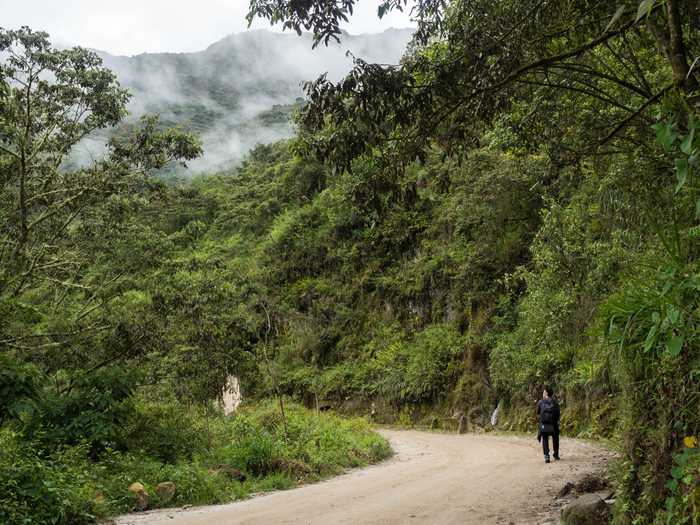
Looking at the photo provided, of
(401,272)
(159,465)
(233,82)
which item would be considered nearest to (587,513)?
(159,465)

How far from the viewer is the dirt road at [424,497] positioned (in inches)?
276

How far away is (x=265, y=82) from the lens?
4970 inches

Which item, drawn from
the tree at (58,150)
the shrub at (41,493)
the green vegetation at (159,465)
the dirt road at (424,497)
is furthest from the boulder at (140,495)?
the tree at (58,150)

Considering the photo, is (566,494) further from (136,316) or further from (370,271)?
(370,271)

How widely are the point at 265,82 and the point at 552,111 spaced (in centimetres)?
12508

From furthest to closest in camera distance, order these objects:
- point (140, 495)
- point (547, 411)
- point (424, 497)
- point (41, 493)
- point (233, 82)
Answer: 1. point (233, 82)
2. point (547, 411)
3. point (140, 495)
4. point (424, 497)
5. point (41, 493)

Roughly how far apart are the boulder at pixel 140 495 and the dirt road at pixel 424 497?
455mm

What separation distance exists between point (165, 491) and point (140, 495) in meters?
0.48

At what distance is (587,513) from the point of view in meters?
5.49

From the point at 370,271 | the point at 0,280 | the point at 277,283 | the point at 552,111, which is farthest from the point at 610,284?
the point at 277,283

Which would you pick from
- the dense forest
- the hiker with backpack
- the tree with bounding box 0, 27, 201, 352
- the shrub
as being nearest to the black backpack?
the hiker with backpack

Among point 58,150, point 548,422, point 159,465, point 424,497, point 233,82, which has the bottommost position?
point 424,497

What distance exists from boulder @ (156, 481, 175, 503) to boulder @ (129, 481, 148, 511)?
301mm

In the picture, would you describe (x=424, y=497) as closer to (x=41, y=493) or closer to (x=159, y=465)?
(x=41, y=493)
